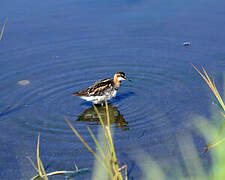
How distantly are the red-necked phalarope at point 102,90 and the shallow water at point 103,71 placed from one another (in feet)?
0.78

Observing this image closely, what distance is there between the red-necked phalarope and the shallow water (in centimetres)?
24

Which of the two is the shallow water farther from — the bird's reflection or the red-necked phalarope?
the red-necked phalarope

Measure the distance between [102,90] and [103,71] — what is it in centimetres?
107

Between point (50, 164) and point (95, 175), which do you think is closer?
point (95, 175)

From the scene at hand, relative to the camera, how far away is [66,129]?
6.71 m

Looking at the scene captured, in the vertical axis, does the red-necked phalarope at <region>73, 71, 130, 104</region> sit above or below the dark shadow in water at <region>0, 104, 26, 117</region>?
above

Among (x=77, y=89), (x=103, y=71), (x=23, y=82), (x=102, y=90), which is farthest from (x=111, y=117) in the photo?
(x=23, y=82)

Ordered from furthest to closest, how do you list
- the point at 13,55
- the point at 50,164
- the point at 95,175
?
the point at 13,55 < the point at 50,164 < the point at 95,175

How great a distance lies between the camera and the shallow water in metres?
6.14

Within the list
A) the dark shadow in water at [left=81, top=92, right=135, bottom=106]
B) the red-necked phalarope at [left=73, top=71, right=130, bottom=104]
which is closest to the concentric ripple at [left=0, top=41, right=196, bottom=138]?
the dark shadow in water at [left=81, top=92, right=135, bottom=106]

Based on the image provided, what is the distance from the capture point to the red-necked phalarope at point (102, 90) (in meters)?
7.73

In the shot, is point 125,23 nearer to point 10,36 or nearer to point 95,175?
point 10,36

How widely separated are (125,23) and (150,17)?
2.57 feet

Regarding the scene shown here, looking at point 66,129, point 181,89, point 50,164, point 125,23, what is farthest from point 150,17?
point 50,164
